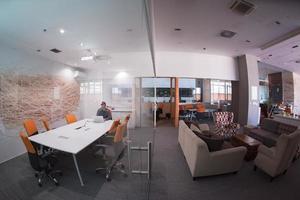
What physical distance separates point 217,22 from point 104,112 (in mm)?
3362

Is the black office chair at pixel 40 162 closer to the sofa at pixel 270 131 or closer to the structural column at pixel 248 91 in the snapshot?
the sofa at pixel 270 131

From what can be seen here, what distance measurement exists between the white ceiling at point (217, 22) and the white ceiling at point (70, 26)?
816 millimetres

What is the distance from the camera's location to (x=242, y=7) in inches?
95.7

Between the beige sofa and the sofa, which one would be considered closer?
the beige sofa

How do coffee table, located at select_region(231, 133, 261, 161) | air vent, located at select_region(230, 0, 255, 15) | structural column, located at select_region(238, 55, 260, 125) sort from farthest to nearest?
structural column, located at select_region(238, 55, 260, 125) < coffee table, located at select_region(231, 133, 261, 161) < air vent, located at select_region(230, 0, 255, 15)

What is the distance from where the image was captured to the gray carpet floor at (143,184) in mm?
1855

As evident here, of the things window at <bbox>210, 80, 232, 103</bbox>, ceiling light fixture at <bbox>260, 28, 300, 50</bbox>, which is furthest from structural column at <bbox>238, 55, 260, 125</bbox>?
ceiling light fixture at <bbox>260, 28, 300, 50</bbox>

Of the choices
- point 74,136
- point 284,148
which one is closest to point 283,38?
point 284,148

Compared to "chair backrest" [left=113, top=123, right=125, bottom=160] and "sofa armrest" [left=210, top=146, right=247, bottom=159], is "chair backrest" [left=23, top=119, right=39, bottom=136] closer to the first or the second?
"chair backrest" [left=113, top=123, right=125, bottom=160]

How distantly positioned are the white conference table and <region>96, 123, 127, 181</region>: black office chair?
248 mm

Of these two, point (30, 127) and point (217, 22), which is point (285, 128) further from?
point (30, 127)

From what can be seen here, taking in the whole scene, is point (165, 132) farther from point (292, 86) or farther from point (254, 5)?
point (292, 86)

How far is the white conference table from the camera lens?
1.92 m

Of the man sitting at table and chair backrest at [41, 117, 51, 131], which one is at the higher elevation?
the man sitting at table
